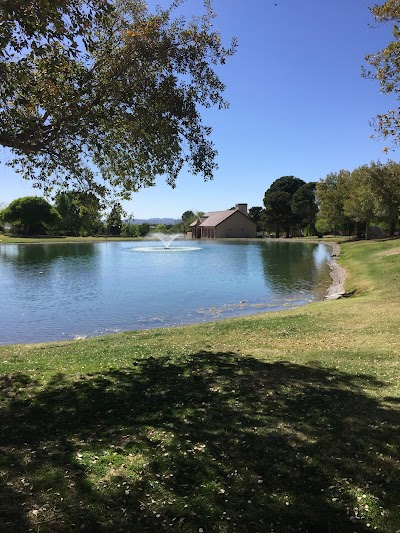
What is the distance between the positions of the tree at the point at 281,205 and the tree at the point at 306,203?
3.19 m

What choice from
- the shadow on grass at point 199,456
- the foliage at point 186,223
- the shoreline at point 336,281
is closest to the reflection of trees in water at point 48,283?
the shoreline at point 336,281

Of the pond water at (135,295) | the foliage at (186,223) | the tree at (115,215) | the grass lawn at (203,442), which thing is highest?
the foliage at (186,223)

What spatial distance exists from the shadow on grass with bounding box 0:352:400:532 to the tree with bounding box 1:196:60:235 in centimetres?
11888

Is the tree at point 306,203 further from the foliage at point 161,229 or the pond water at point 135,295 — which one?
the foliage at point 161,229

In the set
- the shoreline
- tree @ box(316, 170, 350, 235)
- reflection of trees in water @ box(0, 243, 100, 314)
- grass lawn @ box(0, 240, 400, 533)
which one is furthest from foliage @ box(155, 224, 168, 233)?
grass lawn @ box(0, 240, 400, 533)

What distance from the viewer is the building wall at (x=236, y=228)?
120 m

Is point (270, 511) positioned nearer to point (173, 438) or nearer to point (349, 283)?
point (173, 438)

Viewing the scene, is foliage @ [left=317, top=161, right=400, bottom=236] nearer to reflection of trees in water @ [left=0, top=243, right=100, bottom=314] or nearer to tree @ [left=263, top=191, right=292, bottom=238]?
tree @ [left=263, top=191, right=292, bottom=238]

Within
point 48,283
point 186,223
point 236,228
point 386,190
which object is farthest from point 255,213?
point 48,283

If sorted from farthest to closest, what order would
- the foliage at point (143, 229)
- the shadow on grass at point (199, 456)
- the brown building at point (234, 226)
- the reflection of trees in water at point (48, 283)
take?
the foliage at point (143, 229), the brown building at point (234, 226), the reflection of trees in water at point (48, 283), the shadow on grass at point (199, 456)

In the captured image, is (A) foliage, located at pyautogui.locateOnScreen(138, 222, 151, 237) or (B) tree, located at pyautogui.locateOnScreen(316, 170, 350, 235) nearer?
(B) tree, located at pyautogui.locateOnScreen(316, 170, 350, 235)

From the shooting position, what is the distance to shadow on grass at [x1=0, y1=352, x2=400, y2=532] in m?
3.67

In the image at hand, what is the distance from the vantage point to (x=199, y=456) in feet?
15.6

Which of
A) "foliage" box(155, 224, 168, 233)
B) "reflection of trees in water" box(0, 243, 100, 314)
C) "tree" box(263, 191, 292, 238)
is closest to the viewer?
"reflection of trees in water" box(0, 243, 100, 314)
